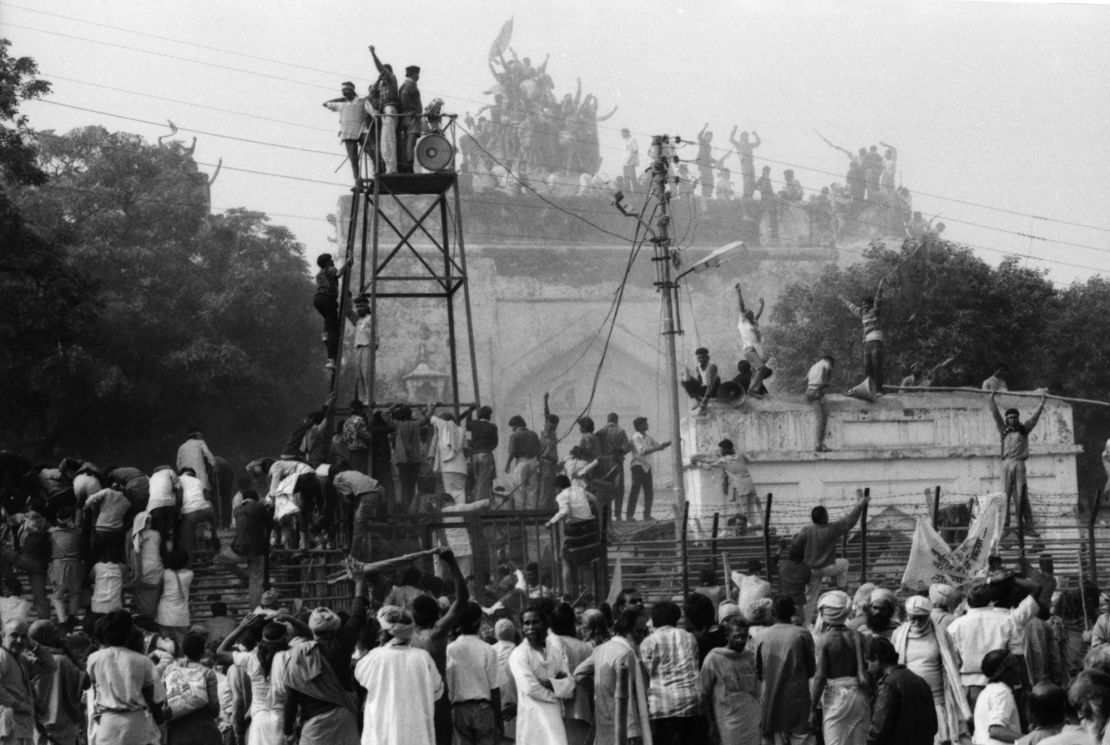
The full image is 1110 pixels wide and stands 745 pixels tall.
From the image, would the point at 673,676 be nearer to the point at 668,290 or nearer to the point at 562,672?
the point at 562,672

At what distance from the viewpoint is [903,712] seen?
33.0 feet

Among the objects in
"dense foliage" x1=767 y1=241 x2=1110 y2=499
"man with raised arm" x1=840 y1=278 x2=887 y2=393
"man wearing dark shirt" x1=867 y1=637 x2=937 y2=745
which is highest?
"dense foliage" x1=767 y1=241 x2=1110 y2=499

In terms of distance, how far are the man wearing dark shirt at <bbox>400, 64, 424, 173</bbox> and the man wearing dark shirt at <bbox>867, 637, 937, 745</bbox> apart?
12882 millimetres

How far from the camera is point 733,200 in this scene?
60125 millimetres

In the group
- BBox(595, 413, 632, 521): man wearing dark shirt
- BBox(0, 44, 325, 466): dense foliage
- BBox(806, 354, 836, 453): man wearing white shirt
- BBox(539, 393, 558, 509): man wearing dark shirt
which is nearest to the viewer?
BBox(539, 393, 558, 509): man wearing dark shirt

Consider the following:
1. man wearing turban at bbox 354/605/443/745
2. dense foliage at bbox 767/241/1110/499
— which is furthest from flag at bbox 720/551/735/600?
dense foliage at bbox 767/241/1110/499

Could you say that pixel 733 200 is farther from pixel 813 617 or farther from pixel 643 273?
pixel 813 617

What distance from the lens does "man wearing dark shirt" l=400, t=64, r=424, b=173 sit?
21734 millimetres

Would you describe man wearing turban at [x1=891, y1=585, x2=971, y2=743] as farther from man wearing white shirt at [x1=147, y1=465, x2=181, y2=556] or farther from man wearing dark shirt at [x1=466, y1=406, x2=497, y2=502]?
man wearing dark shirt at [x1=466, y1=406, x2=497, y2=502]

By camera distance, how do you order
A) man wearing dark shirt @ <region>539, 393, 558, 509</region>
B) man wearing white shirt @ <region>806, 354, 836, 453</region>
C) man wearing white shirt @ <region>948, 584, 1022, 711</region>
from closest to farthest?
man wearing white shirt @ <region>948, 584, 1022, 711</region>, man wearing dark shirt @ <region>539, 393, 558, 509</region>, man wearing white shirt @ <region>806, 354, 836, 453</region>

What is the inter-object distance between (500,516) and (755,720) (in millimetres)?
7252

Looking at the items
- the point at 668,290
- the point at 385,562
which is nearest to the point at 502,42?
the point at 668,290

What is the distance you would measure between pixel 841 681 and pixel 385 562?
→ 404cm

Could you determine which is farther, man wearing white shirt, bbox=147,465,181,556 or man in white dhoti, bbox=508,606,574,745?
man wearing white shirt, bbox=147,465,181,556
